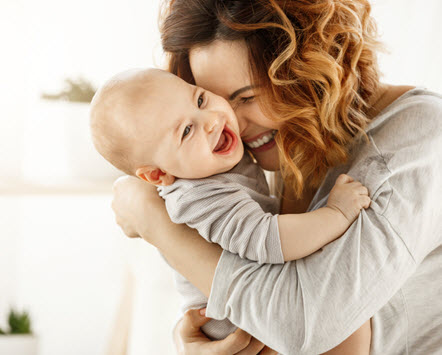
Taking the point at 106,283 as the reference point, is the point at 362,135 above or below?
above

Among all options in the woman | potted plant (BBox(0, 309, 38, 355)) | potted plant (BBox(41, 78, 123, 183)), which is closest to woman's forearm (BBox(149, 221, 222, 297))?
the woman

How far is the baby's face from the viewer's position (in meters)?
1.07

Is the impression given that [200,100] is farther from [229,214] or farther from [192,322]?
[192,322]

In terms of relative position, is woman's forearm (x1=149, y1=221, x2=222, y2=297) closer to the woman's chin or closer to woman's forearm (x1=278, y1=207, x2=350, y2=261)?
woman's forearm (x1=278, y1=207, x2=350, y2=261)

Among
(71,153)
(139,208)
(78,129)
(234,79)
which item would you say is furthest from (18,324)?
(234,79)

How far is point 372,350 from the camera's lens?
1.08 metres

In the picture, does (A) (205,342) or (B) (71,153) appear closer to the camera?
(A) (205,342)

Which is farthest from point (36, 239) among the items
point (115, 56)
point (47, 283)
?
point (115, 56)

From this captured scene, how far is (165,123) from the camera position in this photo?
1.07 m

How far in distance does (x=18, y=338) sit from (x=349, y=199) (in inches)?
77.4

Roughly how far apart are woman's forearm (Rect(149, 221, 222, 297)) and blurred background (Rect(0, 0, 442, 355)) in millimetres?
940

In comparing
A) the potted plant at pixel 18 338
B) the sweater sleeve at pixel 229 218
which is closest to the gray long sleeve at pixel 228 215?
the sweater sleeve at pixel 229 218

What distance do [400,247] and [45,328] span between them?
2497mm

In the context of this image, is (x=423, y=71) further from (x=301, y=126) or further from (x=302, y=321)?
(x=302, y=321)
